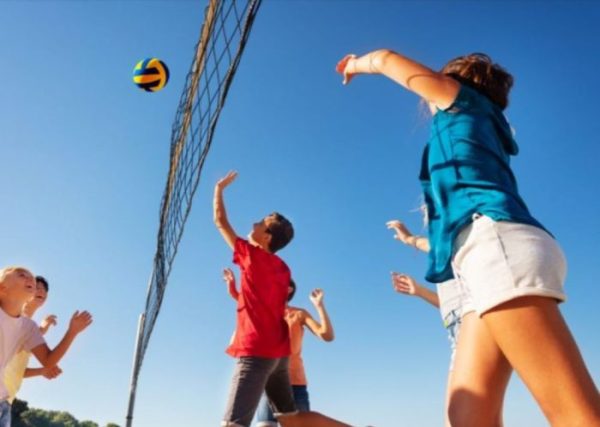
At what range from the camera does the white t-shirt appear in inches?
149

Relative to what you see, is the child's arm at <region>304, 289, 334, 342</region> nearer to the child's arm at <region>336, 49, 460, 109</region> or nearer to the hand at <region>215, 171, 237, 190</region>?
the hand at <region>215, 171, 237, 190</region>

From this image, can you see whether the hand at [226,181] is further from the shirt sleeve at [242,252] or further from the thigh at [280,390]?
the thigh at [280,390]

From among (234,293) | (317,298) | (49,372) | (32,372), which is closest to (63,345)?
(49,372)

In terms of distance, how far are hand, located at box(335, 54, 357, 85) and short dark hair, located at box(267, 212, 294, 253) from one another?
2448 mm

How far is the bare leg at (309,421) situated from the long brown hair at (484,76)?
2025 millimetres

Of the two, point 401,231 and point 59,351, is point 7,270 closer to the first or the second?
point 59,351

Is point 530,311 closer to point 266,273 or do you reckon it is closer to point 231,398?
point 231,398

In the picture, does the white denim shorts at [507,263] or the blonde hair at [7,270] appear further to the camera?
the blonde hair at [7,270]

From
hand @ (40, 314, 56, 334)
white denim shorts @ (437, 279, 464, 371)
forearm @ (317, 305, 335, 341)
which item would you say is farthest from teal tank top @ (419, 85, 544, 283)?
hand @ (40, 314, 56, 334)

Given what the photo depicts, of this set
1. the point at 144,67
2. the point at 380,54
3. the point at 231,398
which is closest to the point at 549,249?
the point at 380,54

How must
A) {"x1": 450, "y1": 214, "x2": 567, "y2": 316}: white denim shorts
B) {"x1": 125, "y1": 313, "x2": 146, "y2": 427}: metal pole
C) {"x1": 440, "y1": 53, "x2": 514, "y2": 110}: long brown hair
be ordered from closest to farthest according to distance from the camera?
1. {"x1": 450, "y1": 214, "x2": 567, "y2": 316}: white denim shorts
2. {"x1": 440, "y1": 53, "x2": 514, "y2": 110}: long brown hair
3. {"x1": 125, "y1": 313, "x2": 146, "y2": 427}: metal pole

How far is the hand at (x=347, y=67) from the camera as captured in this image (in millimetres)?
2035

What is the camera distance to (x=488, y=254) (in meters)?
1.49

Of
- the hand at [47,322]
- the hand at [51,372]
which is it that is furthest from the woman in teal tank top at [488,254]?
the hand at [47,322]
